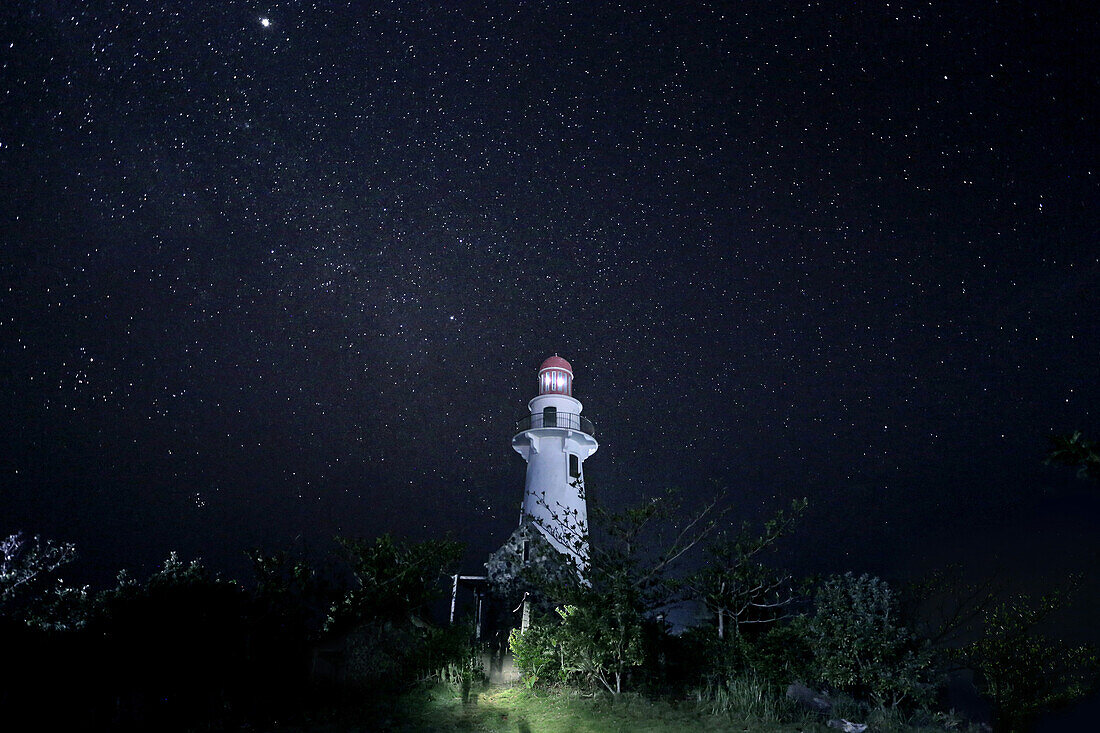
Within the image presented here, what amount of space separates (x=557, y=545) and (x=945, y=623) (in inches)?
585

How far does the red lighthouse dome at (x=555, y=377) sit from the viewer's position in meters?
31.2

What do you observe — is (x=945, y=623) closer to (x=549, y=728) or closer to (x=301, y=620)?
(x=549, y=728)

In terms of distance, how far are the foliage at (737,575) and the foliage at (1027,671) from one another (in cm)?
896

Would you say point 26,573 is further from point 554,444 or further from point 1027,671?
point 1027,671

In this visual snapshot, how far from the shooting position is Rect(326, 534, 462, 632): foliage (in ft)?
59.9

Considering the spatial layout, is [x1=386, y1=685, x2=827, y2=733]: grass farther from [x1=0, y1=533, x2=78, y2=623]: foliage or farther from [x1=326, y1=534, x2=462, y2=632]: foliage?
[x1=0, y1=533, x2=78, y2=623]: foliage

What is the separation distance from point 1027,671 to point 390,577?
19.9m

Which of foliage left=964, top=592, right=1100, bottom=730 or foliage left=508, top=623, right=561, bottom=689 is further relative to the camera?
foliage left=964, top=592, right=1100, bottom=730

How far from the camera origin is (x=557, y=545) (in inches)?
1072

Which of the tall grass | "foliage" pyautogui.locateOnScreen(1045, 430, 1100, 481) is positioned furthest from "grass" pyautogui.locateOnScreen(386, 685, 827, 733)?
"foliage" pyautogui.locateOnScreen(1045, 430, 1100, 481)

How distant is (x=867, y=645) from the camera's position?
13625 mm

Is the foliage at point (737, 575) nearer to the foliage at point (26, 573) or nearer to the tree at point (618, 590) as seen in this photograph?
the tree at point (618, 590)

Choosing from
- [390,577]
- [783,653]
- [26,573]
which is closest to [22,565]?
[26,573]

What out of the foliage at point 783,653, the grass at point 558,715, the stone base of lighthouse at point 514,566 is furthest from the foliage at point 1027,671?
the stone base of lighthouse at point 514,566
